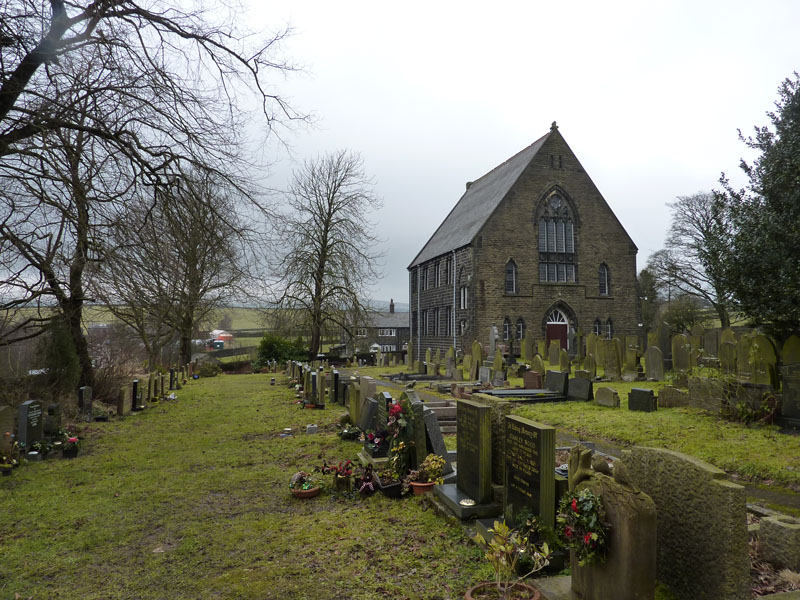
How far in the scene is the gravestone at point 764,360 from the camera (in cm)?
1054

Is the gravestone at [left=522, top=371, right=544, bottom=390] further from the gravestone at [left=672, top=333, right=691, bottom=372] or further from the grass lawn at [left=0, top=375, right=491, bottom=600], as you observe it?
the grass lawn at [left=0, top=375, right=491, bottom=600]

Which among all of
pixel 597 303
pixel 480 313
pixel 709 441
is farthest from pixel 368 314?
pixel 709 441

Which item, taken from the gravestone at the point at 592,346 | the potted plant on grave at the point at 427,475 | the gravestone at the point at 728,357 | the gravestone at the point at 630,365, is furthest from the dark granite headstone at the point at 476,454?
the gravestone at the point at 592,346

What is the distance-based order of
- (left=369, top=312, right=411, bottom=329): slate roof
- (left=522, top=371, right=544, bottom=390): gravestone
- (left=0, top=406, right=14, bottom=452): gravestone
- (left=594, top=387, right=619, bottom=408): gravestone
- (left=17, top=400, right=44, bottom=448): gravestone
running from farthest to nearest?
(left=369, top=312, right=411, bottom=329): slate roof
(left=522, top=371, right=544, bottom=390): gravestone
(left=594, top=387, right=619, bottom=408): gravestone
(left=17, top=400, right=44, bottom=448): gravestone
(left=0, top=406, right=14, bottom=452): gravestone

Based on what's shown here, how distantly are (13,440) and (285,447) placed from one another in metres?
4.54

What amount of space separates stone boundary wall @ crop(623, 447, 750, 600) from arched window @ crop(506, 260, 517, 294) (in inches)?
1040

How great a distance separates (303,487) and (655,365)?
13389mm

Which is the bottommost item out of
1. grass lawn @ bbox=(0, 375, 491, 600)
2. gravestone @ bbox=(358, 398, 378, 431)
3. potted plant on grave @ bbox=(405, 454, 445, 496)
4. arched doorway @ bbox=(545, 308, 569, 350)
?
grass lawn @ bbox=(0, 375, 491, 600)

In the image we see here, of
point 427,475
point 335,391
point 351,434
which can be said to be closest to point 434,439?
point 427,475

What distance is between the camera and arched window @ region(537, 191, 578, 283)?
3069 centimetres

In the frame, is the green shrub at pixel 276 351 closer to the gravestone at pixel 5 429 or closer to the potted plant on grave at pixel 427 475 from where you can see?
the gravestone at pixel 5 429

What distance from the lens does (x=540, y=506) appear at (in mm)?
4250

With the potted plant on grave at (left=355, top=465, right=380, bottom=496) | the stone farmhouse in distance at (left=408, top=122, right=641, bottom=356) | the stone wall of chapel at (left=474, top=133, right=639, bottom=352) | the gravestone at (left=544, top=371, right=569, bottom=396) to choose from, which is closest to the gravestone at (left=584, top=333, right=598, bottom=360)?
the gravestone at (left=544, top=371, right=569, bottom=396)

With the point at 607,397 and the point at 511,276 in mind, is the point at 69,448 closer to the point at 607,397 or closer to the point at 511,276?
the point at 607,397
